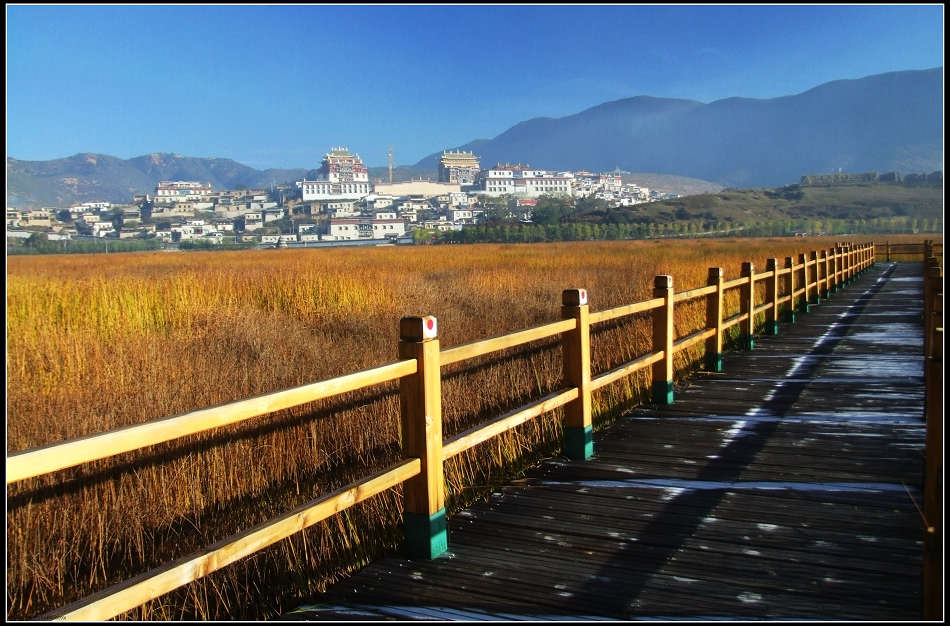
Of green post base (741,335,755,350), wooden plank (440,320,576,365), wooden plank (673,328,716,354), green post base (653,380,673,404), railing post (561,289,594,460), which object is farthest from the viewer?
green post base (741,335,755,350)

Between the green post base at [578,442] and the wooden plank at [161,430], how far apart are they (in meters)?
2.17

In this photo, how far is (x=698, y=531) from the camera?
14.3ft

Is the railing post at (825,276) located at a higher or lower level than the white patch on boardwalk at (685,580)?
higher

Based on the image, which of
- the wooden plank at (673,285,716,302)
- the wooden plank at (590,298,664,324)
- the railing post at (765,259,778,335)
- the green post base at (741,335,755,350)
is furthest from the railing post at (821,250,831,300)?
the wooden plank at (590,298,664,324)

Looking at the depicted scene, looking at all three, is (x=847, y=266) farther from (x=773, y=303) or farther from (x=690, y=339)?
(x=690, y=339)

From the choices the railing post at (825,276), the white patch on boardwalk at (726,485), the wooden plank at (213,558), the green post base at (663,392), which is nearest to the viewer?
the wooden plank at (213,558)

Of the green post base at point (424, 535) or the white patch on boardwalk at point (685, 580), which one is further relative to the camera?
the green post base at point (424, 535)

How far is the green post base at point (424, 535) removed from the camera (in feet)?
13.2

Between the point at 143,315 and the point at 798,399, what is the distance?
341 inches

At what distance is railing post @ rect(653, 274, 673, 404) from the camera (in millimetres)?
7465

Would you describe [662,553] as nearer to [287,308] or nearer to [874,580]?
[874,580]

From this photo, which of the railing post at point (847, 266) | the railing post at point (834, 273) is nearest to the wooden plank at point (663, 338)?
the railing post at point (834, 273)

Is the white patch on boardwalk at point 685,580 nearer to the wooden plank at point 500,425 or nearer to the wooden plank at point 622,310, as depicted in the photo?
the wooden plank at point 500,425

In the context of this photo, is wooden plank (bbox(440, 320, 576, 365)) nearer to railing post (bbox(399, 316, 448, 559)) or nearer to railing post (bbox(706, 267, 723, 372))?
railing post (bbox(399, 316, 448, 559))
